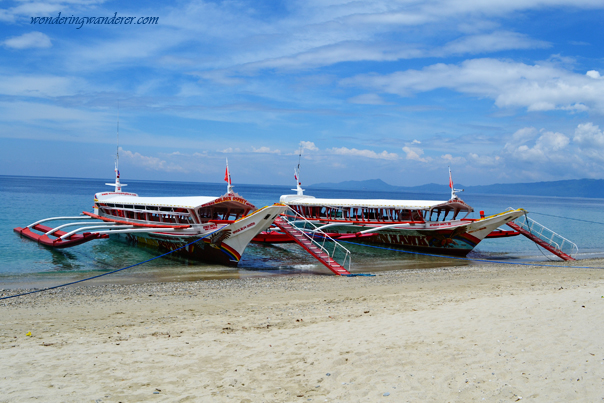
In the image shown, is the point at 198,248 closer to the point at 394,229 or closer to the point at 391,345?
the point at 394,229

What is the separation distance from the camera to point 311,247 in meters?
18.1

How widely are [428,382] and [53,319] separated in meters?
8.38

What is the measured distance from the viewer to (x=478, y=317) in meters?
8.84

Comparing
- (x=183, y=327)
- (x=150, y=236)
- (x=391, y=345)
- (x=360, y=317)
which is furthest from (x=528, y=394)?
(x=150, y=236)

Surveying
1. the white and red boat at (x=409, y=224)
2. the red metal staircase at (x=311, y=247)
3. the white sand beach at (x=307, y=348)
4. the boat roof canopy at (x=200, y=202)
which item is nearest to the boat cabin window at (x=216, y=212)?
the boat roof canopy at (x=200, y=202)

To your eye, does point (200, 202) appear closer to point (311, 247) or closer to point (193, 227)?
point (193, 227)

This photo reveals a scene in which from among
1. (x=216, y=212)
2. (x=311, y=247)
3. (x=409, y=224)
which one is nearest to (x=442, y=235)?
(x=409, y=224)

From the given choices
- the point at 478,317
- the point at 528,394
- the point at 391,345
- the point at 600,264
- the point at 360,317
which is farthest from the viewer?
the point at 600,264

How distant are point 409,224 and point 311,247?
28.8 ft

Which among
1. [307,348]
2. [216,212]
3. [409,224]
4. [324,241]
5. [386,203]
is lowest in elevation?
[307,348]

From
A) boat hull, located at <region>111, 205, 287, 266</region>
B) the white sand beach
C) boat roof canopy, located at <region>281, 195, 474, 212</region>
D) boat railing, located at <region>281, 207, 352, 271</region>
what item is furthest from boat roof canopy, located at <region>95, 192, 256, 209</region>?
the white sand beach

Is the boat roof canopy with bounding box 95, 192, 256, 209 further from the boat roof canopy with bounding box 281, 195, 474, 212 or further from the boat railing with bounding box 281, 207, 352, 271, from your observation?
the boat roof canopy with bounding box 281, 195, 474, 212

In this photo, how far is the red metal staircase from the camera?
17.6m

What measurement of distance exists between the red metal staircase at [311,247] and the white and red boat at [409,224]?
3.88 meters
